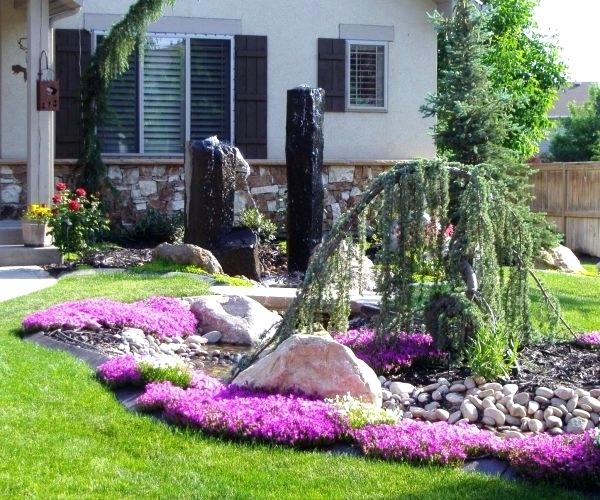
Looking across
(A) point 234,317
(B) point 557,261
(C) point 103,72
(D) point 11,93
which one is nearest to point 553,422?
Result: (A) point 234,317

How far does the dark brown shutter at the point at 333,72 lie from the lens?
674 inches

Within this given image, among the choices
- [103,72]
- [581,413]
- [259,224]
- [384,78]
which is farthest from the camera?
[384,78]

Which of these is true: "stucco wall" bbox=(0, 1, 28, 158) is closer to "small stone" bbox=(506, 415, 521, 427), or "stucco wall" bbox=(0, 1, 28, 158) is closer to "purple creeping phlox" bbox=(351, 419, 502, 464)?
"small stone" bbox=(506, 415, 521, 427)

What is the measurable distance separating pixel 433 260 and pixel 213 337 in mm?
2619

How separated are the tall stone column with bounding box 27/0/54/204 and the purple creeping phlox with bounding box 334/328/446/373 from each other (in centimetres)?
737

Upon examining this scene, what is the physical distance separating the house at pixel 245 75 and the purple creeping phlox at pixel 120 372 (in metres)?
9.36

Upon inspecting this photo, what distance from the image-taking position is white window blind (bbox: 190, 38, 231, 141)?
16875 mm

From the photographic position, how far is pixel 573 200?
21.6m

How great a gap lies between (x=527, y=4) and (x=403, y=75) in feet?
27.8

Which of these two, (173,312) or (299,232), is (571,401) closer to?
(173,312)

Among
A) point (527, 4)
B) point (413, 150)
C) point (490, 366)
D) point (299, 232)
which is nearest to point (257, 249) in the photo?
point (299, 232)

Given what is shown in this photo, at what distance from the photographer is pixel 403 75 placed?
1750 centimetres

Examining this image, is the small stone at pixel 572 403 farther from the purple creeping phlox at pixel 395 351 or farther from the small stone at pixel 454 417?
the purple creeping phlox at pixel 395 351

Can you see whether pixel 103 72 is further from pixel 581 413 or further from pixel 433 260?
pixel 581 413
